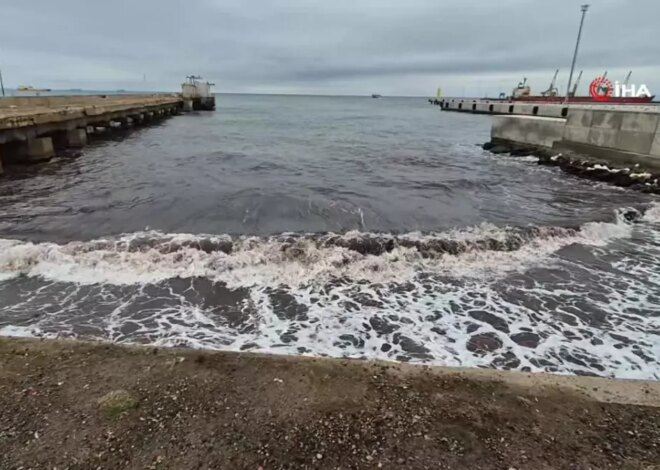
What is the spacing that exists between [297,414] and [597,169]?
16684mm

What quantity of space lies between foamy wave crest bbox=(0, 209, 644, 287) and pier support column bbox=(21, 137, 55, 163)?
10.0m

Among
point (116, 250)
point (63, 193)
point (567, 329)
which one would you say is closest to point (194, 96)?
point (63, 193)

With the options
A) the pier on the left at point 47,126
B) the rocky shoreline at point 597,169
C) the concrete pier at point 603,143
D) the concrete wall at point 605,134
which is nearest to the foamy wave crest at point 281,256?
the rocky shoreline at point 597,169

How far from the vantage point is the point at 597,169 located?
15031mm

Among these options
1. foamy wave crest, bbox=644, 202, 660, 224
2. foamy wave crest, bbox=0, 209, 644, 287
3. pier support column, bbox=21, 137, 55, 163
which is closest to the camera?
foamy wave crest, bbox=0, 209, 644, 287

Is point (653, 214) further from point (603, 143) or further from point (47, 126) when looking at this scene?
point (47, 126)

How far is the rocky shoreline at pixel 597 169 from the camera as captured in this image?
43.3 feet

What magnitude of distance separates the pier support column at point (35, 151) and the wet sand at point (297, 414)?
609 inches

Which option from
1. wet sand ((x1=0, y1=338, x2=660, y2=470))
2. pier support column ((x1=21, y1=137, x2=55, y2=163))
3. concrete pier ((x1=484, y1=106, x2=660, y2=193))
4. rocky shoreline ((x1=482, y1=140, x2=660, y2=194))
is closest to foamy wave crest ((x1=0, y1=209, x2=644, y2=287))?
wet sand ((x1=0, y1=338, x2=660, y2=470))

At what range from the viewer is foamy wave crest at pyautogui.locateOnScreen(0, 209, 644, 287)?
6.59 metres

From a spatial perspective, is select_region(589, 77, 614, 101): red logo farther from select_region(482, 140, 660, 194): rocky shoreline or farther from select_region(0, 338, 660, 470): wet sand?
select_region(0, 338, 660, 470): wet sand

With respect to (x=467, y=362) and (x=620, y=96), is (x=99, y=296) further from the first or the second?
(x=620, y=96)

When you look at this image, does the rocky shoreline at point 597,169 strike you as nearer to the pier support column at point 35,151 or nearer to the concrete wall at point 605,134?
the concrete wall at point 605,134

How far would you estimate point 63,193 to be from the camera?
443 inches
